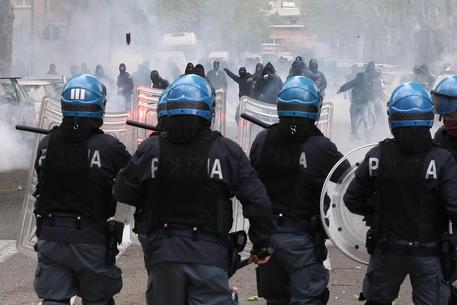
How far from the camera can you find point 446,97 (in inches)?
240

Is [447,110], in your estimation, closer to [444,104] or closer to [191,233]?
[444,104]

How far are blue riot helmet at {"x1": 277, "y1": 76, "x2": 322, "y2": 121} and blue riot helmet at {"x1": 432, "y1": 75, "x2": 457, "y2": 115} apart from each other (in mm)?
797

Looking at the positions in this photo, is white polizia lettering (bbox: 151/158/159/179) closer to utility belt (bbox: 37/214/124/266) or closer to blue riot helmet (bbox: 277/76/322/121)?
utility belt (bbox: 37/214/124/266)

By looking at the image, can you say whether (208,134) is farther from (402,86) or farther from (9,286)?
(9,286)

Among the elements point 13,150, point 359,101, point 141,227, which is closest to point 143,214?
point 141,227

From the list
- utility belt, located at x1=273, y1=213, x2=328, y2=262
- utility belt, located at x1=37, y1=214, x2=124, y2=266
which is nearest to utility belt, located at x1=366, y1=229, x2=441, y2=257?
utility belt, located at x1=273, y1=213, x2=328, y2=262

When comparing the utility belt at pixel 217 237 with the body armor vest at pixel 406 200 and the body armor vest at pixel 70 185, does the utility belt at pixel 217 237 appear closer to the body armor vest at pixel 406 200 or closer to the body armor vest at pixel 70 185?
the body armor vest at pixel 70 185

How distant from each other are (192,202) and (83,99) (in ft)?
3.78

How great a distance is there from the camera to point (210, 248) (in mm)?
4922

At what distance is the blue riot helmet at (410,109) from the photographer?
17.4 feet

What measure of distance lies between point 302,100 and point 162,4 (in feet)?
179

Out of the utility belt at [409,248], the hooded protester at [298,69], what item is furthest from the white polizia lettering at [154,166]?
the hooded protester at [298,69]

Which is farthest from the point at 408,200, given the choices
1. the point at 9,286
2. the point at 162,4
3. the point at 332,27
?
the point at 332,27

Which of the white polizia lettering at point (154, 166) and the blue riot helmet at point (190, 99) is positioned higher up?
the blue riot helmet at point (190, 99)
